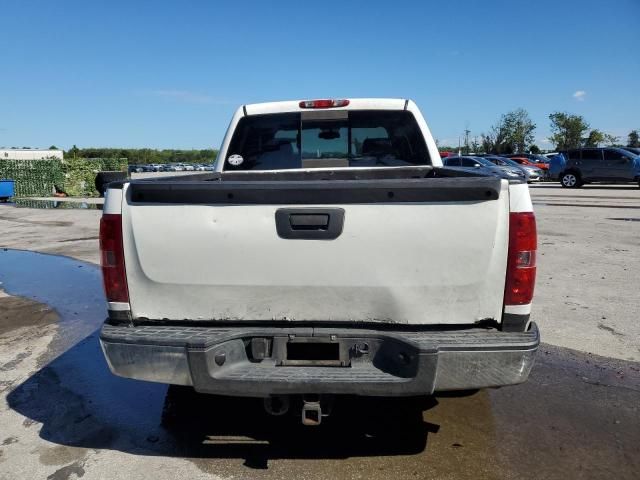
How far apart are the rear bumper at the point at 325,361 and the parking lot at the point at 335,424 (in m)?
0.67

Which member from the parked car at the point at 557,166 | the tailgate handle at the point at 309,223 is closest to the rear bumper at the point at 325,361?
the tailgate handle at the point at 309,223

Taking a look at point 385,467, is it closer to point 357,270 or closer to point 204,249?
point 357,270

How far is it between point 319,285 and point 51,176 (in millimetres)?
29509

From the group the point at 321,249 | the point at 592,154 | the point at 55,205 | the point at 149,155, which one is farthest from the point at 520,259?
the point at 149,155

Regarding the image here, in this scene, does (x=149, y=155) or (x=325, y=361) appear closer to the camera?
(x=325, y=361)

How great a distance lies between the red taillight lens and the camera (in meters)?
2.80

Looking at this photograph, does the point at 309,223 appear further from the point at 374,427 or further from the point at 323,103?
the point at 323,103

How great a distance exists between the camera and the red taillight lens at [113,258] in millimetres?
2801

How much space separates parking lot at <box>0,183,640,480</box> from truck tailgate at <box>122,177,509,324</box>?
934mm

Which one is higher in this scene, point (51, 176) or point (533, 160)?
point (533, 160)

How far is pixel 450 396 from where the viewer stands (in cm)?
385

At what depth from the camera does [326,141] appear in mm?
4859

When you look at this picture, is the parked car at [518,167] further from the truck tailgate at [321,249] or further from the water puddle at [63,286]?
the truck tailgate at [321,249]

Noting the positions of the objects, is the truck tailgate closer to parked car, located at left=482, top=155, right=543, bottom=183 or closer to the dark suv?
the dark suv
